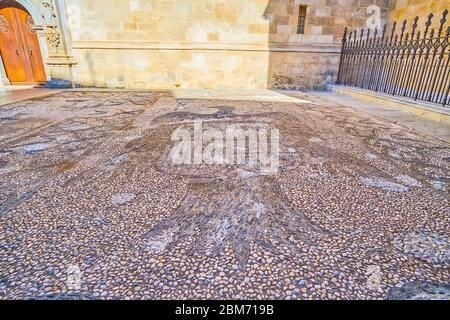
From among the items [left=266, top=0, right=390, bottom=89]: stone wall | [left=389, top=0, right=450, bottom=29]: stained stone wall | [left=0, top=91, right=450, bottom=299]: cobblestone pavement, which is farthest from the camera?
[left=266, top=0, right=390, bottom=89]: stone wall

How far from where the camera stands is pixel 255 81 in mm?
7766

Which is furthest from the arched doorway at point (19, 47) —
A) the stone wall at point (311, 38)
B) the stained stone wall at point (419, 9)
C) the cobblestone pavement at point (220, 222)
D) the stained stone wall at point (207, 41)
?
the stained stone wall at point (419, 9)

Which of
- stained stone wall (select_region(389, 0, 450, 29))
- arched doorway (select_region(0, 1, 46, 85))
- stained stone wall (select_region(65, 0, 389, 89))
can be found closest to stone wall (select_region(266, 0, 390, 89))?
stained stone wall (select_region(65, 0, 389, 89))

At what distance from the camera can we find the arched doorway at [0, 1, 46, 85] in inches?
275

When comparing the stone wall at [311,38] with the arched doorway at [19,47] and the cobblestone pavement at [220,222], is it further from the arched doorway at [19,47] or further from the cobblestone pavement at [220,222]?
the arched doorway at [19,47]

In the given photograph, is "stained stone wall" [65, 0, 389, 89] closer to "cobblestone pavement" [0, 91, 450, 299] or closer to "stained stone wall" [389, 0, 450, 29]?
"stained stone wall" [389, 0, 450, 29]

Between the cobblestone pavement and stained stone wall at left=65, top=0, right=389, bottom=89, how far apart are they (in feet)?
17.4

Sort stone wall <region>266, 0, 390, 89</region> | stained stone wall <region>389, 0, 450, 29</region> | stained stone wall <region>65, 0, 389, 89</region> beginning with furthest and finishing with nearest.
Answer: stone wall <region>266, 0, 390, 89</region> < stained stone wall <region>65, 0, 389, 89</region> < stained stone wall <region>389, 0, 450, 29</region>

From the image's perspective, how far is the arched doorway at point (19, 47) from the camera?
275 inches

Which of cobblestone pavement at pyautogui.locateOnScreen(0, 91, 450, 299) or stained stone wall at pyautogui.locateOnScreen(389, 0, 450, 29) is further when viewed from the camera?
stained stone wall at pyautogui.locateOnScreen(389, 0, 450, 29)

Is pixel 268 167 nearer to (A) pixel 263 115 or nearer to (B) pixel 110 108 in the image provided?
(A) pixel 263 115

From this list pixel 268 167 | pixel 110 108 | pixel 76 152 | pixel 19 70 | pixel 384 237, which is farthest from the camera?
pixel 19 70
